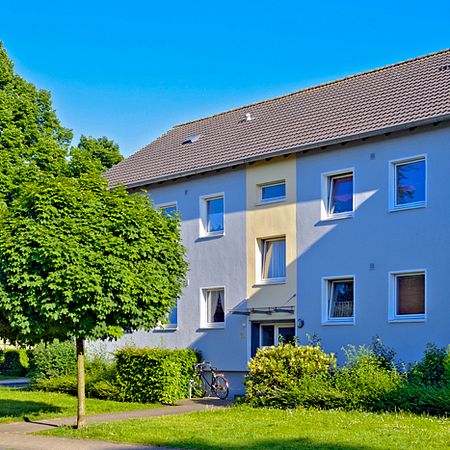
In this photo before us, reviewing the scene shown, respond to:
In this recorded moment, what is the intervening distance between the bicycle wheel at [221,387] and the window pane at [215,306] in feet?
7.32

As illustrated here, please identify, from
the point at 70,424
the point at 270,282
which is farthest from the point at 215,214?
the point at 70,424

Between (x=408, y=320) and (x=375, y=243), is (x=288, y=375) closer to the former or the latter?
(x=408, y=320)

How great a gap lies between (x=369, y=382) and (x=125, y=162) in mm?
15821

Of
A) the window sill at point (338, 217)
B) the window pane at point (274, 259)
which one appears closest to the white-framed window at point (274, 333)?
the window pane at point (274, 259)

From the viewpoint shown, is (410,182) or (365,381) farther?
(410,182)

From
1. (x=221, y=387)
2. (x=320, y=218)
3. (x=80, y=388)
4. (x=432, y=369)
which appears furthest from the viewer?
(x=221, y=387)

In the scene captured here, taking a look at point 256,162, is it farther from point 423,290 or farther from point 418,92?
point 423,290

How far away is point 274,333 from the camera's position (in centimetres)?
2391

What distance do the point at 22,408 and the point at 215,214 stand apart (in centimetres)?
857

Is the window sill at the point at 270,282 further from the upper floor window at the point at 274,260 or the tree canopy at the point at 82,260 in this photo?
the tree canopy at the point at 82,260

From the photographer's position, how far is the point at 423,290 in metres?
20.1

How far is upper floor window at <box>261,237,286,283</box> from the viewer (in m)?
23.6

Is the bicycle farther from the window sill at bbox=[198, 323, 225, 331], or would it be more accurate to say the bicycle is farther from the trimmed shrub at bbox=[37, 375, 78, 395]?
the trimmed shrub at bbox=[37, 375, 78, 395]

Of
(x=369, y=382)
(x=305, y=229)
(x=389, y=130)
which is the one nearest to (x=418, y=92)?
(x=389, y=130)
